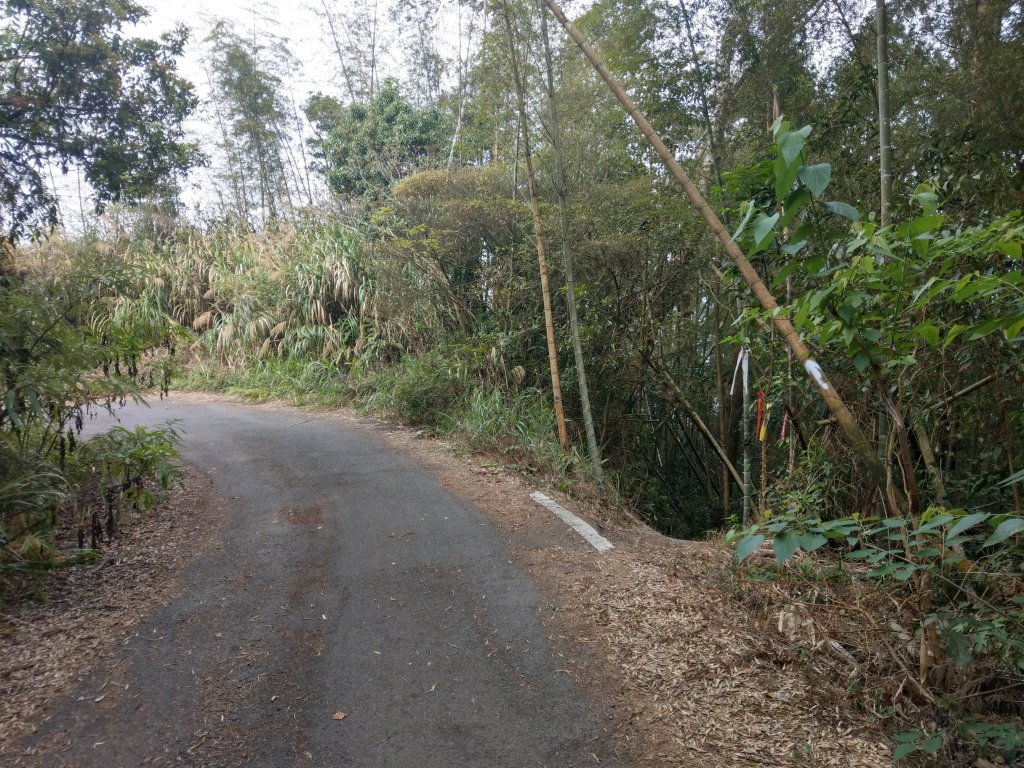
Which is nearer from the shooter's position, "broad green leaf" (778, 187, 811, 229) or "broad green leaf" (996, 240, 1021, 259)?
"broad green leaf" (996, 240, 1021, 259)

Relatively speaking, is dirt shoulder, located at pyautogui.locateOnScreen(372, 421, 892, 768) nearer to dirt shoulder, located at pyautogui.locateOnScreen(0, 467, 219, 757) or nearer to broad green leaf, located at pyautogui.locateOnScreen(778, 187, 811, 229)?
broad green leaf, located at pyautogui.locateOnScreen(778, 187, 811, 229)

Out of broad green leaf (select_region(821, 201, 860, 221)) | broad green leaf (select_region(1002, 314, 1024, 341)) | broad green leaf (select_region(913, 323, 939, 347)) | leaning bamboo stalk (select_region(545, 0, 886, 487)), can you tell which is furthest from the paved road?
broad green leaf (select_region(821, 201, 860, 221))

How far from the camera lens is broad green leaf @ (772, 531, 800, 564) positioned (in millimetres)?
1895

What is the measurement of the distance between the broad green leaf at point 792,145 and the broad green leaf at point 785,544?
3.41 feet

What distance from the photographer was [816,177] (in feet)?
6.13

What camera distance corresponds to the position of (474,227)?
9.00 m

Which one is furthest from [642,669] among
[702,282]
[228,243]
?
[228,243]

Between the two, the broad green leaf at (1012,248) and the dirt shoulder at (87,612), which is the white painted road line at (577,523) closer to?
the dirt shoulder at (87,612)

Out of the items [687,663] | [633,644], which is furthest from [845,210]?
[633,644]

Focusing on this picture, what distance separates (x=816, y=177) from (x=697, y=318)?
294 inches

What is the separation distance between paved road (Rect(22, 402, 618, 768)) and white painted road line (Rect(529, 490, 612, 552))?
703 millimetres

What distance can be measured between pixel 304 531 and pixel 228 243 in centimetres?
1167

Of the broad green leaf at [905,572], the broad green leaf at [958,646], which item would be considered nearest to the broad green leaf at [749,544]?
the broad green leaf at [905,572]

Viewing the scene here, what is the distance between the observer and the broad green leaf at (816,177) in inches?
72.1
